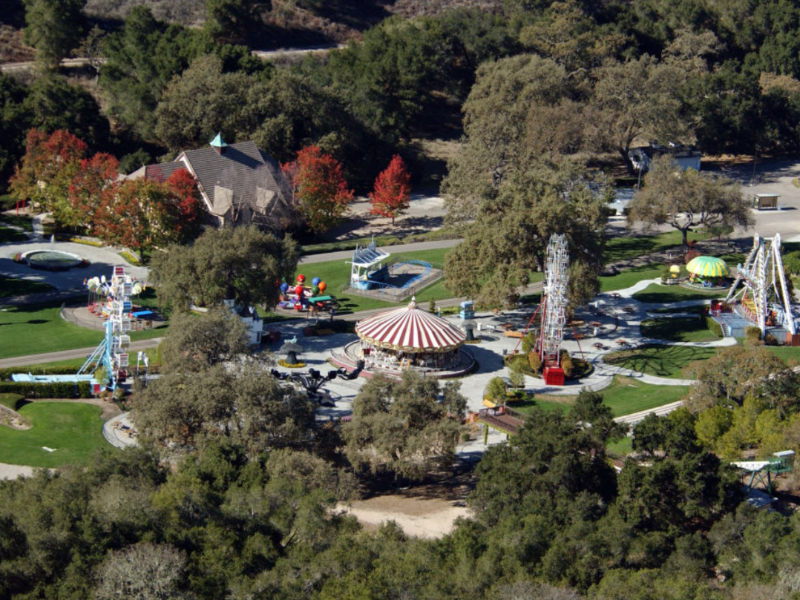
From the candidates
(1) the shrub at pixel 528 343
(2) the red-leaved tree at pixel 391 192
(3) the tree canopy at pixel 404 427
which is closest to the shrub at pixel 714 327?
(1) the shrub at pixel 528 343

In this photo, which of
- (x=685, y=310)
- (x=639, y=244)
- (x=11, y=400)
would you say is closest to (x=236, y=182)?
(x=639, y=244)

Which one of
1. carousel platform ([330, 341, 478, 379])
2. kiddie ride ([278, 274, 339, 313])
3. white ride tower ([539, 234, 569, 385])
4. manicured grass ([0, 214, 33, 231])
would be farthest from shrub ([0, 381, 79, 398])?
manicured grass ([0, 214, 33, 231])

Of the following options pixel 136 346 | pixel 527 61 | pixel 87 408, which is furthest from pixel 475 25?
pixel 87 408

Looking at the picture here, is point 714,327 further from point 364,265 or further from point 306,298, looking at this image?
point 306,298

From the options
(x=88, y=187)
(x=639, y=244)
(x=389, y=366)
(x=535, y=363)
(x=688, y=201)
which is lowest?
(x=535, y=363)

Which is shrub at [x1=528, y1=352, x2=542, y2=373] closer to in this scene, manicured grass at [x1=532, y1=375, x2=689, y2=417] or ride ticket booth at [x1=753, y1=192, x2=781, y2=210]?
manicured grass at [x1=532, y1=375, x2=689, y2=417]

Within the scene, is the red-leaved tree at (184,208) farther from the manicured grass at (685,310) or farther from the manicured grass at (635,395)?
the manicured grass at (635,395)

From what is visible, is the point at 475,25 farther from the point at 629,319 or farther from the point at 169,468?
the point at 169,468
